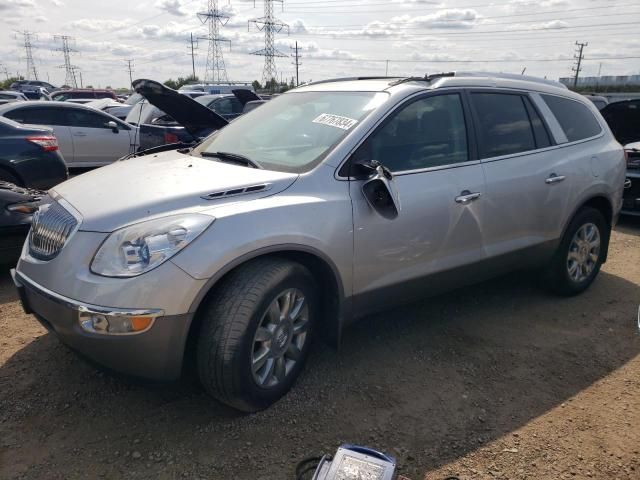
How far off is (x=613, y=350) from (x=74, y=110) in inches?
387

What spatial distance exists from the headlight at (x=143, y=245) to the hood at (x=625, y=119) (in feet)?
24.6

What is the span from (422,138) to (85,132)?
8.64 m

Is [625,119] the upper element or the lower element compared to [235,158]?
lower

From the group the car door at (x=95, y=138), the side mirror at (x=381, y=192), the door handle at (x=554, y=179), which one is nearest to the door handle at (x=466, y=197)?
the side mirror at (x=381, y=192)

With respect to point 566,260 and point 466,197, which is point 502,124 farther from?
point 566,260

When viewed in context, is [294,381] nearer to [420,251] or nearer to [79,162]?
[420,251]

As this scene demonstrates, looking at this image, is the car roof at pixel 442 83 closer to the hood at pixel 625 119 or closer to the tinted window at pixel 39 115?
the hood at pixel 625 119

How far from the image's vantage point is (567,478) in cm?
257

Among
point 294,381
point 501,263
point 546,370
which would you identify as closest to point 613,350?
point 546,370

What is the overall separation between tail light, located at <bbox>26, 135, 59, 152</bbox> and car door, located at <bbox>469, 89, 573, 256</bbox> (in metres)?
5.56

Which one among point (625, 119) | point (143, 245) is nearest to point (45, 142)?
point (143, 245)

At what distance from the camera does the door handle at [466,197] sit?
354 centimetres

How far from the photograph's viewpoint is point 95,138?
34.1 feet

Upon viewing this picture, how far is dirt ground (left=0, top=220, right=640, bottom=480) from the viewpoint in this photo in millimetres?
2588
